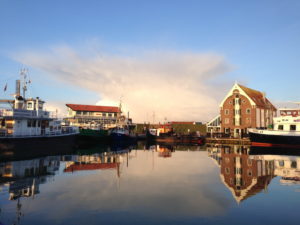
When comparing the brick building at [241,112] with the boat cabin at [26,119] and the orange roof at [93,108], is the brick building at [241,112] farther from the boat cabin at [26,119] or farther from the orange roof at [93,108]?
the boat cabin at [26,119]

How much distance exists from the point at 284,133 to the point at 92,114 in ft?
191

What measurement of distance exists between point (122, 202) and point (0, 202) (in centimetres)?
552

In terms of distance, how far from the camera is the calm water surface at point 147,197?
9.81 metres

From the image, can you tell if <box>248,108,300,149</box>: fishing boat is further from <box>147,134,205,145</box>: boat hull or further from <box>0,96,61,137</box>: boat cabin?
<box>0,96,61,137</box>: boat cabin

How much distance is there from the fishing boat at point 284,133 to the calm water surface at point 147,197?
29067 millimetres

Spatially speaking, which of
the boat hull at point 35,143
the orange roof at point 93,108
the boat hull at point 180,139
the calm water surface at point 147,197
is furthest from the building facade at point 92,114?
the calm water surface at point 147,197

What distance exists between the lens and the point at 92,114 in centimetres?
8450

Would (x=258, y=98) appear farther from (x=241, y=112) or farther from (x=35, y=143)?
(x=35, y=143)

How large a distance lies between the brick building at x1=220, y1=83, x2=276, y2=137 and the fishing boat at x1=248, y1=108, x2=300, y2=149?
43.8 feet

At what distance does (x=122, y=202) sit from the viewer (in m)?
11.8

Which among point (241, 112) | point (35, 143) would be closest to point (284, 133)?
point (241, 112)

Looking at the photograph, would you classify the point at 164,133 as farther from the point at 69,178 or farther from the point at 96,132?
the point at 69,178

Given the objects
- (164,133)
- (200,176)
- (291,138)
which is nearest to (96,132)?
(164,133)

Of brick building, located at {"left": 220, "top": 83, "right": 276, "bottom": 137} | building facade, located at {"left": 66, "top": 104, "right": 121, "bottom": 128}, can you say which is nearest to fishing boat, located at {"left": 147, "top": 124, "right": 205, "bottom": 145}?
brick building, located at {"left": 220, "top": 83, "right": 276, "bottom": 137}
